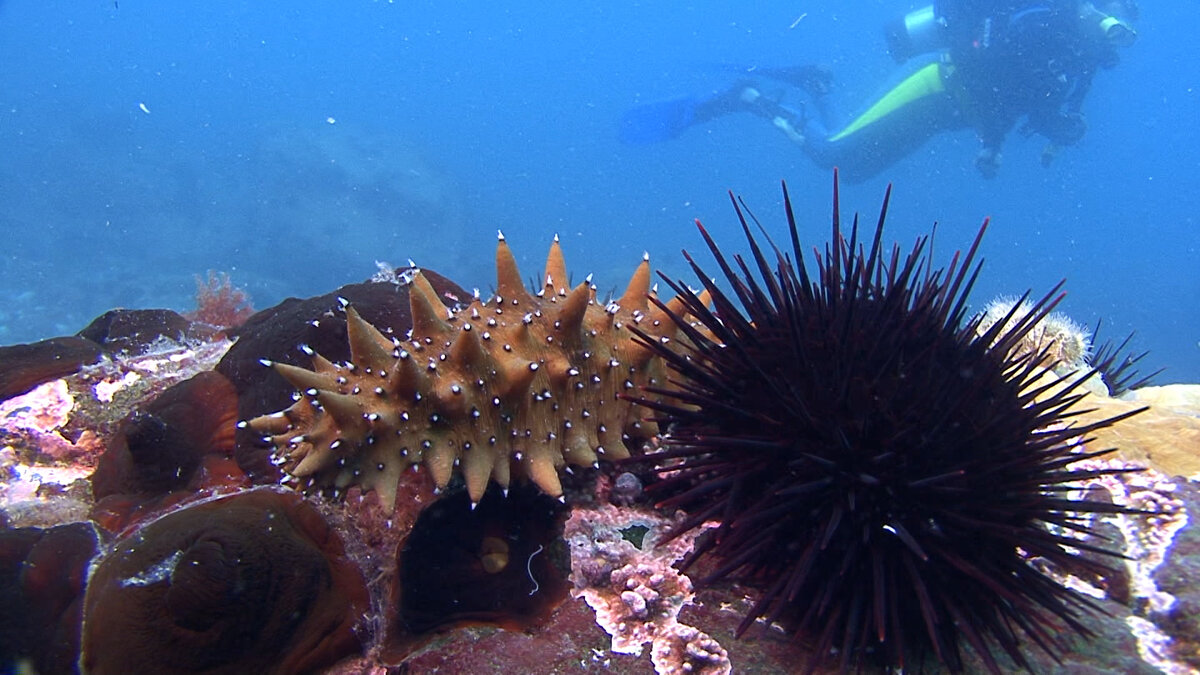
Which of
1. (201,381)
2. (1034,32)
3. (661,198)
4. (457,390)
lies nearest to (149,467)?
(201,381)

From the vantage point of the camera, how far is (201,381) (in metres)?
3.26

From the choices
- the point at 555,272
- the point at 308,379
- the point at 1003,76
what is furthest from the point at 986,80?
the point at 308,379

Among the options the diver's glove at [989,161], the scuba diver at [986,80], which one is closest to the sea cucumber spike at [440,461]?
the scuba diver at [986,80]

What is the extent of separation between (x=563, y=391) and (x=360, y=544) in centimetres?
104

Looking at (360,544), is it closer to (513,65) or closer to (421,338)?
(421,338)

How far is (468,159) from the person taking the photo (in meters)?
99.6

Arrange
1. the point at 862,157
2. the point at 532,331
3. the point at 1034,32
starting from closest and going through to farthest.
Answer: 1. the point at 532,331
2. the point at 1034,32
3. the point at 862,157

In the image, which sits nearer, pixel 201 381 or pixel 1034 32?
pixel 201 381

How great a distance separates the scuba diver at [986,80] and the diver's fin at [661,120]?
7.32 meters

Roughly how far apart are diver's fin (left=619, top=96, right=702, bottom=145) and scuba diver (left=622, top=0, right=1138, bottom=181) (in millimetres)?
7318

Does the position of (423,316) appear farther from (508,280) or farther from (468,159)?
(468,159)

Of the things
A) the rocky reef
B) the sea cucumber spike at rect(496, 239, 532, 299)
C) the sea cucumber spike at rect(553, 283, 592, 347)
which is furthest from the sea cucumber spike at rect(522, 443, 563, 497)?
the sea cucumber spike at rect(496, 239, 532, 299)

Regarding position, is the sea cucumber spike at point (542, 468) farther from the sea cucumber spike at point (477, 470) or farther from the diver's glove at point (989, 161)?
the diver's glove at point (989, 161)

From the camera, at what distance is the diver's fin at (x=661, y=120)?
32938 millimetres
